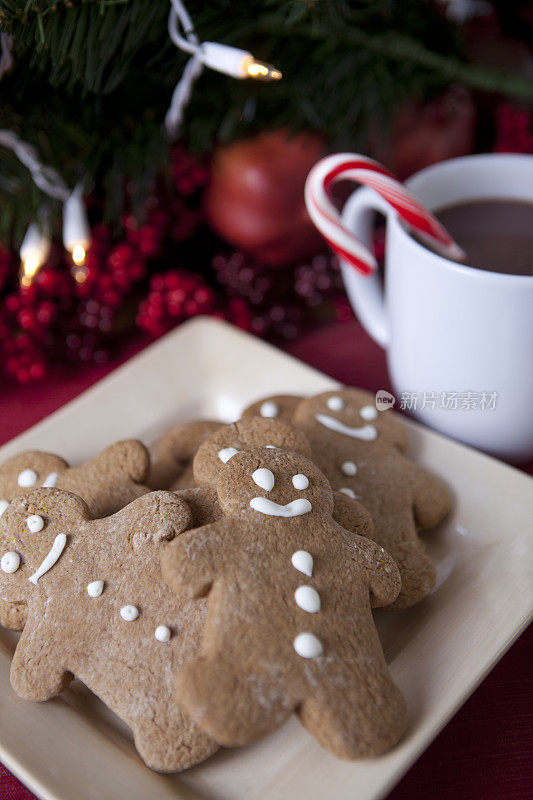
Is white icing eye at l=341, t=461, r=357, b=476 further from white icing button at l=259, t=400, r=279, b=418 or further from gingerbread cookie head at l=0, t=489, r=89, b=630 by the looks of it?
gingerbread cookie head at l=0, t=489, r=89, b=630

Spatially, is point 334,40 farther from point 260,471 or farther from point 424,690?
point 424,690

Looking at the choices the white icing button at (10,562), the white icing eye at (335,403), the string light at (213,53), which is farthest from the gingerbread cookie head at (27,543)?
the string light at (213,53)

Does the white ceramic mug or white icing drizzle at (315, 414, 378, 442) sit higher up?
the white ceramic mug

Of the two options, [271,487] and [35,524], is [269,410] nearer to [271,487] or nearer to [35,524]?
[271,487]

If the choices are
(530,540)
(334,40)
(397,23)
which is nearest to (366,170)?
(334,40)

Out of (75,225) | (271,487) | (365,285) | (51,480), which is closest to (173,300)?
(75,225)

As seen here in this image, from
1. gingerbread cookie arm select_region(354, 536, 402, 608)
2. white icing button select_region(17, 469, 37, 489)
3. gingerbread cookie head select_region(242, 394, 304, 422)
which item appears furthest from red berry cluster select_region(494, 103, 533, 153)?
white icing button select_region(17, 469, 37, 489)
